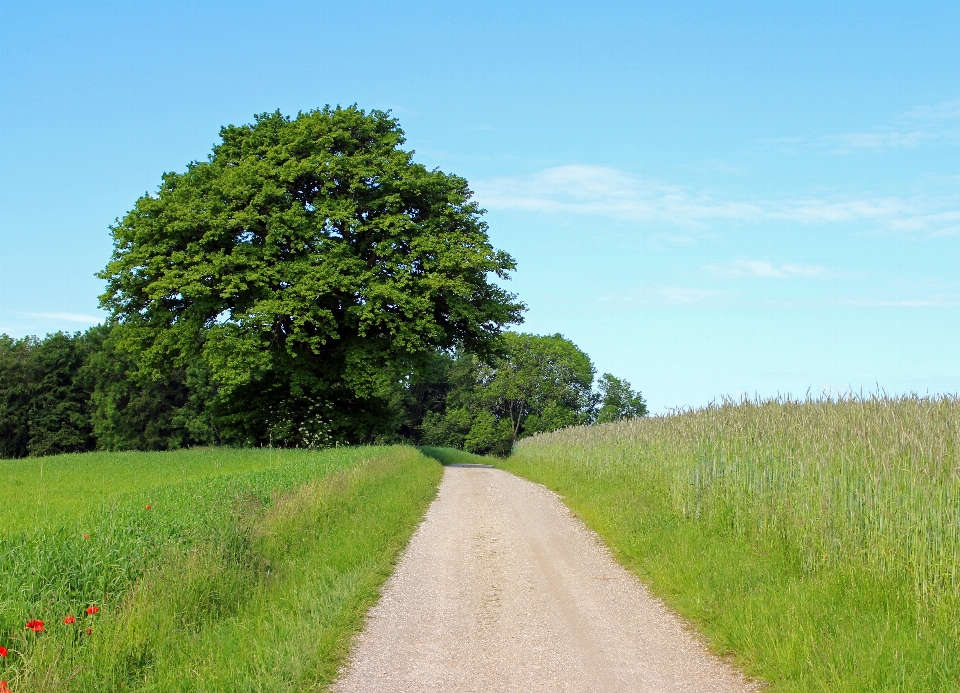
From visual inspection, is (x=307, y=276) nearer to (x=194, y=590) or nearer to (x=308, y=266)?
(x=308, y=266)

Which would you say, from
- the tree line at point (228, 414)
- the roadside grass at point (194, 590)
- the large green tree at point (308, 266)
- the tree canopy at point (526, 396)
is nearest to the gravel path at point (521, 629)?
the roadside grass at point (194, 590)

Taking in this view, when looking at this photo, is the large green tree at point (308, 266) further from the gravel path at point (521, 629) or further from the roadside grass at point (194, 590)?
the gravel path at point (521, 629)

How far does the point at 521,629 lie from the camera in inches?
320

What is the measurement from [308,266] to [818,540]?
80.6ft

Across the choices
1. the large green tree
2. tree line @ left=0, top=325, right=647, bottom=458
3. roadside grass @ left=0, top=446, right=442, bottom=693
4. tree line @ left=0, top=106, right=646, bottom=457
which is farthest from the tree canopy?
roadside grass @ left=0, top=446, right=442, bottom=693

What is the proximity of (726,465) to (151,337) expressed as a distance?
27.7m

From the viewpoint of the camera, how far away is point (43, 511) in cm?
1393

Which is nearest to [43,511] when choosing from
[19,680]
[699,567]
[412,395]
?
[19,680]

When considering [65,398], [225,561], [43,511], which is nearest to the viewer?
[225,561]

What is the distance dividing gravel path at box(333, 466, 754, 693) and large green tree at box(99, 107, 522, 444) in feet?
64.1

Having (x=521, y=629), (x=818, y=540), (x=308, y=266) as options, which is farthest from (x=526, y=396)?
(x=521, y=629)

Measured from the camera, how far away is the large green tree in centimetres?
3097

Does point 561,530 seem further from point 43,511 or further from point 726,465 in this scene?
point 43,511

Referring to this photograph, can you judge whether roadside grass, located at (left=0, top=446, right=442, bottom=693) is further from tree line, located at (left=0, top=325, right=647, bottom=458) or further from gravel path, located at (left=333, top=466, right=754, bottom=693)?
tree line, located at (left=0, top=325, right=647, bottom=458)
